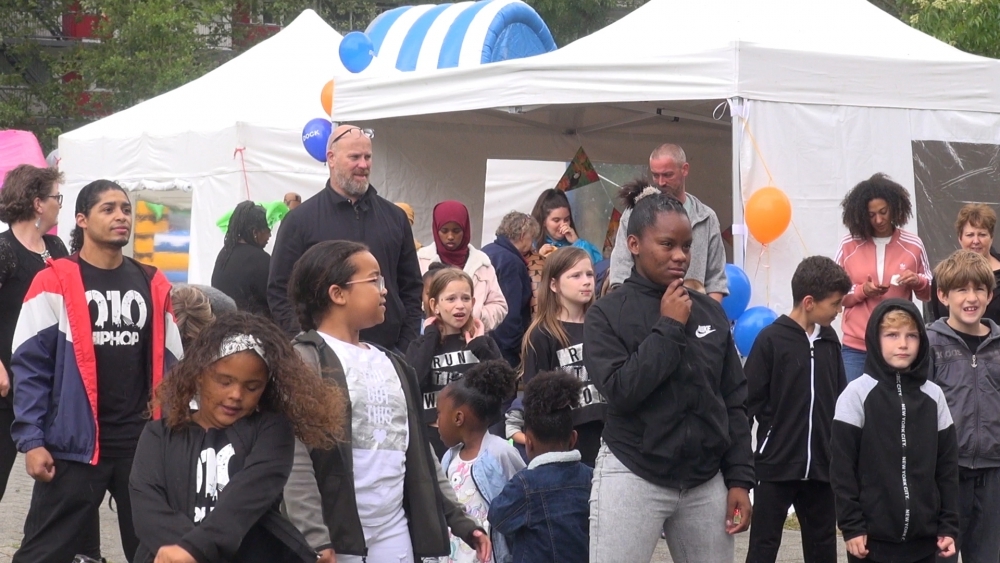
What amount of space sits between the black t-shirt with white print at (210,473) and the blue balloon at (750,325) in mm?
4491

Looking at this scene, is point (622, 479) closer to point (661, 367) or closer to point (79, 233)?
point (661, 367)

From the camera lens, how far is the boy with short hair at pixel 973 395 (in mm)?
5469

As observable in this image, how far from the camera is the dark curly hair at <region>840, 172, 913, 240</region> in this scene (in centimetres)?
706

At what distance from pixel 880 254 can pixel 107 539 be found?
4693 mm

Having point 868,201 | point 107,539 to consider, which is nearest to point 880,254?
point 868,201

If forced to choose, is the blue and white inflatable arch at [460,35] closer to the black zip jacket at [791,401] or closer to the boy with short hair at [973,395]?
the black zip jacket at [791,401]

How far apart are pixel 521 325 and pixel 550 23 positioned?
24507mm

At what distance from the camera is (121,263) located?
16.3 ft

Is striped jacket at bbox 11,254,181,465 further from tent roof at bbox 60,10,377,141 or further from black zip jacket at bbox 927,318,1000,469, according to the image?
tent roof at bbox 60,10,377,141

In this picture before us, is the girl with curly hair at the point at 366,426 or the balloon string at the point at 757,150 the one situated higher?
the balloon string at the point at 757,150

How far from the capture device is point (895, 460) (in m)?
4.78

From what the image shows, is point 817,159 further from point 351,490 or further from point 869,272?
point 351,490

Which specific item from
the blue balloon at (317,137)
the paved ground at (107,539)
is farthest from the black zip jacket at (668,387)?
the blue balloon at (317,137)

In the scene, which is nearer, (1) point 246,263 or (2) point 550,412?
(2) point 550,412
